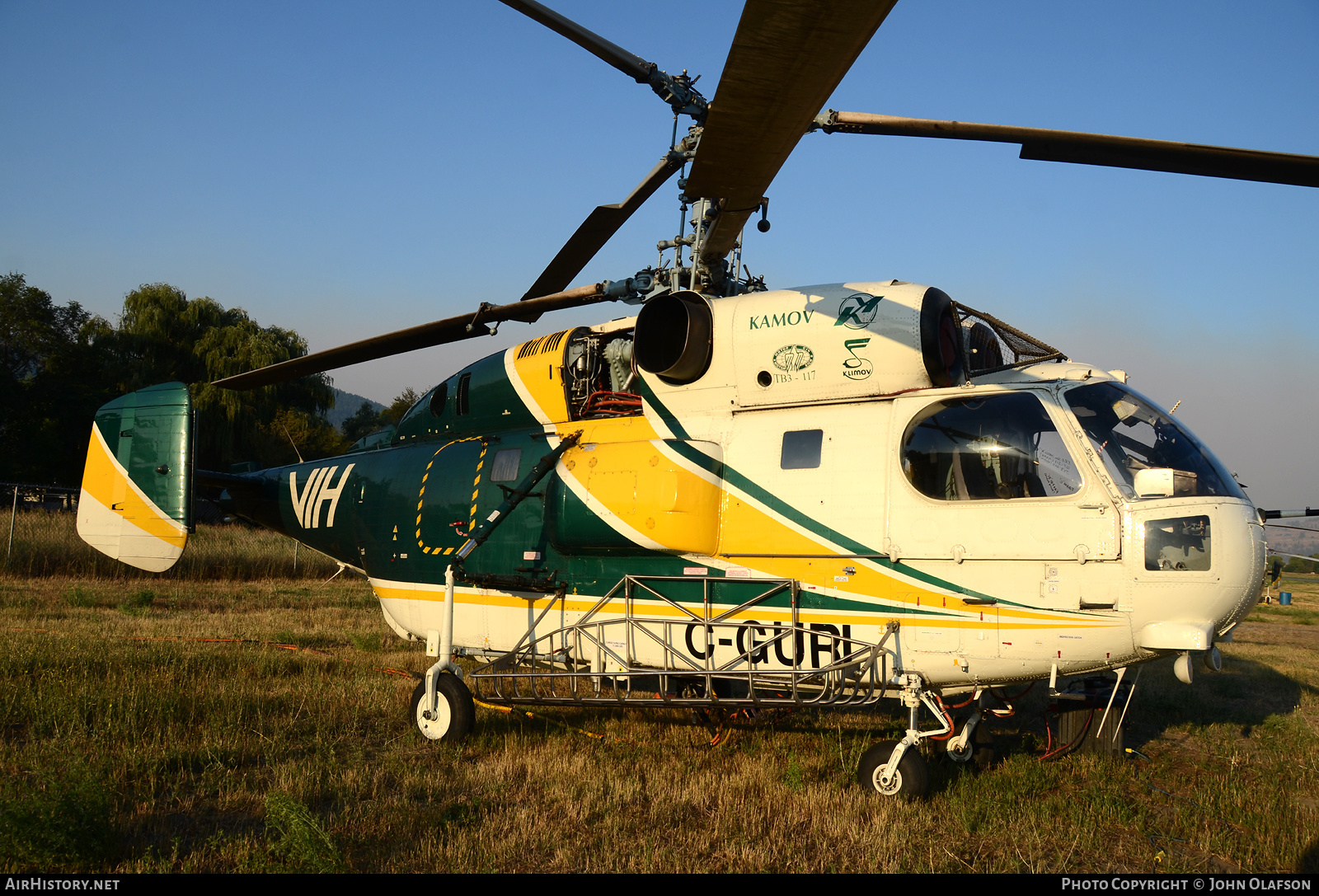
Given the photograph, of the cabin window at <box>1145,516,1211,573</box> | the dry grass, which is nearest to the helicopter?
the cabin window at <box>1145,516,1211,573</box>

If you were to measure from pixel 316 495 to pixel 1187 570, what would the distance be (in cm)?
943

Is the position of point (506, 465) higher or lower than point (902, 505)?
higher

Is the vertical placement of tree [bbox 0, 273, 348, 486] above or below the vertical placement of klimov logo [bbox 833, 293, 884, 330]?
above

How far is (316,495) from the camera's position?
416 inches

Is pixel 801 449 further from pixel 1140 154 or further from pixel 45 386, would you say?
pixel 45 386

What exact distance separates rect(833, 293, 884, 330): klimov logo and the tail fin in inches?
287

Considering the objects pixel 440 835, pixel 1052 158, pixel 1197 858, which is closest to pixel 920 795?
pixel 1197 858

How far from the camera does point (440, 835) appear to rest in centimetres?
504

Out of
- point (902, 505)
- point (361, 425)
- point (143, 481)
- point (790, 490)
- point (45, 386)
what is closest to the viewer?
point (902, 505)

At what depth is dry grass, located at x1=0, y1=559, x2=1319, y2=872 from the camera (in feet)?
15.7

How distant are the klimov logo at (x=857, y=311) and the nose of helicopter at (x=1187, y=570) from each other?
2397 millimetres

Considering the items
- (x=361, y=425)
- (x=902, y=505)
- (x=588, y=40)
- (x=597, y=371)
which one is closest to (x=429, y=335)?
(x=597, y=371)

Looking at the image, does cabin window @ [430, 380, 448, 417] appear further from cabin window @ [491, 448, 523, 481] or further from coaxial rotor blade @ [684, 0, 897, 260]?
coaxial rotor blade @ [684, 0, 897, 260]

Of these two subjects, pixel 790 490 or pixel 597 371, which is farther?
pixel 597 371
